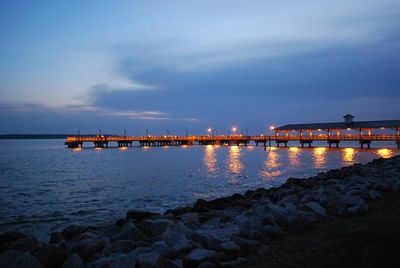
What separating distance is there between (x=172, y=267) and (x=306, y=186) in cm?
1217

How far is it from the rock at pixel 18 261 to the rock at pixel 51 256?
1.77 ft

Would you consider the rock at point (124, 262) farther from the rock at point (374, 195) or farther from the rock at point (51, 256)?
the rock at point (374, 195)

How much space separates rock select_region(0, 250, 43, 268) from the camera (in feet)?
16.7

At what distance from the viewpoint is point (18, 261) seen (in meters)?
5.14

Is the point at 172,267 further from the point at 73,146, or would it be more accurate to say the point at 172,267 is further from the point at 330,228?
the point at 73,146

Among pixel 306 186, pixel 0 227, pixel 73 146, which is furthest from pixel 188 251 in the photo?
pixel 73 146

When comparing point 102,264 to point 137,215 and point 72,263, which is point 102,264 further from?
point 137,215

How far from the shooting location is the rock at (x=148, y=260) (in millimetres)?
5293

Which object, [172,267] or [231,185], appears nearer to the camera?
[172,267]

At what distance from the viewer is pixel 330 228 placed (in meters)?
7.78

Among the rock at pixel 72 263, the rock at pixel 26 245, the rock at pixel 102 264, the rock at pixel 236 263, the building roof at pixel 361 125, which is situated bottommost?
the rock at pixel 236 263

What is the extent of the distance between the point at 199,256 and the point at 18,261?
2.75m

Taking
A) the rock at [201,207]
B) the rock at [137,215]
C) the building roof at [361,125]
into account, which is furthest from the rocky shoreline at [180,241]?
the building roof at [361,125]

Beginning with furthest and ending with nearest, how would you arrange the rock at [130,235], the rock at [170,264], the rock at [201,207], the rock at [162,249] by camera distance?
the rock at [201,207] → the rock at [130,235] → the rock at [162,249] → the rock at [170,264]
